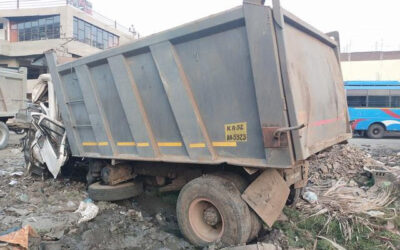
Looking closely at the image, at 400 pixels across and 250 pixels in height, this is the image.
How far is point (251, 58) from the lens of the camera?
9.64 ft

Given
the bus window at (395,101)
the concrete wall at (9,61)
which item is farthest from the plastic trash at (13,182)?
the concrete wall at (9,61)

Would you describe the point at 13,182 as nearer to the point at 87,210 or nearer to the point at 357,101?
the point at 87,210

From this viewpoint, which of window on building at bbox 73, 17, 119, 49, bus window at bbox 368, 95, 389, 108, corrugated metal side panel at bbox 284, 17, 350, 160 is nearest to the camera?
corrugated metal side panel at bbox 284, 17, 350, 160

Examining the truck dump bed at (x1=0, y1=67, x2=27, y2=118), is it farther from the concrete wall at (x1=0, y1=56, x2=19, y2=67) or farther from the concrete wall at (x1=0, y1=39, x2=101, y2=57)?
the concrete wall at (x1=0, y1=56, x2=19, y2=67)

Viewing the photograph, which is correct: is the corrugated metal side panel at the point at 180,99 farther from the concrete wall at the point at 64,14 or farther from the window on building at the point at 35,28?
the window on building at the point at 35,28

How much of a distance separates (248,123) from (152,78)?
1.37 metres

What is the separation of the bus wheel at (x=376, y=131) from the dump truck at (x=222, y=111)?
13246 mm

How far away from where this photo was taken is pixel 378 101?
1622 cm

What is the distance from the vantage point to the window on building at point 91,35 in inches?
1221

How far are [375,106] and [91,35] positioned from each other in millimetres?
27323

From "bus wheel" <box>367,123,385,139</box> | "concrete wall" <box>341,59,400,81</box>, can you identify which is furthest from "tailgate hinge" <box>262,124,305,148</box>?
"concrete wall" <box>341,59,400,81</box>

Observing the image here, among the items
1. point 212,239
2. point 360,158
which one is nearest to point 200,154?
point 212,239

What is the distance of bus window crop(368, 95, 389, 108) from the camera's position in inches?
636

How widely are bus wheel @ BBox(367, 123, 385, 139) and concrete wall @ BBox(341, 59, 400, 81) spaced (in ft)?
56.8
